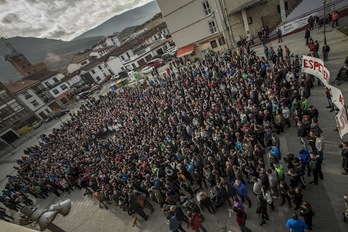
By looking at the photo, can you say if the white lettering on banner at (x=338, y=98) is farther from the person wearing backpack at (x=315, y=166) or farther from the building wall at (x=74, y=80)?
the building wall at (x=74, y=80)

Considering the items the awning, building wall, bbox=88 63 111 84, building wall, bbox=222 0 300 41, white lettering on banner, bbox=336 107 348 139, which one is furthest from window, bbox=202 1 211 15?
building wall, bbox=88 63 111 84

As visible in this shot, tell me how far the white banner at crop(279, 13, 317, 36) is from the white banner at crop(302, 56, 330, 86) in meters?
15.9

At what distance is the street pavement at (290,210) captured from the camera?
6320mm

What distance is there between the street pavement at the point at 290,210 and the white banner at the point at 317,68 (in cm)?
256

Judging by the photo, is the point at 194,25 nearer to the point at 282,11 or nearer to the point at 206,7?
the point at 206,7

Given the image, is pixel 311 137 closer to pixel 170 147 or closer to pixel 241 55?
pixel 170 147

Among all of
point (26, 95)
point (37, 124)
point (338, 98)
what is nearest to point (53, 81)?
point (26, 95)

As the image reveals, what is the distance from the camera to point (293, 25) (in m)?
20.9

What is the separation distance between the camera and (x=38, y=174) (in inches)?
656

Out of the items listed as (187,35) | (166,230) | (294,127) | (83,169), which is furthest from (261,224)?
(187,35)

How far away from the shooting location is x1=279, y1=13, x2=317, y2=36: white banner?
20.5 meters

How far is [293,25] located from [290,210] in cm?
2113

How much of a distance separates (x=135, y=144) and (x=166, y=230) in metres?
6.67

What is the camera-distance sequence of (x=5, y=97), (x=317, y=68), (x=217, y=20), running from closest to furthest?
1. (x=317, y=68)
2. (x=217, y=20)
3. (x=5, y=97)
